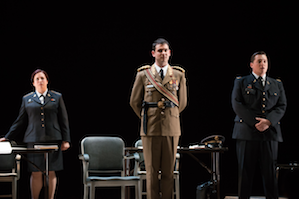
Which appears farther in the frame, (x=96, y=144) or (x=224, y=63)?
(x=224, y=63)

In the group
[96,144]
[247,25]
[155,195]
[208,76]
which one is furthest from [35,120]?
[247,25]

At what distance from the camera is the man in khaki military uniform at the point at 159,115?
9.48 ft

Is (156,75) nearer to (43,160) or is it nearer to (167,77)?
(167,77)

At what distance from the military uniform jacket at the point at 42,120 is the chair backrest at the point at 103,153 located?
0.90 feet

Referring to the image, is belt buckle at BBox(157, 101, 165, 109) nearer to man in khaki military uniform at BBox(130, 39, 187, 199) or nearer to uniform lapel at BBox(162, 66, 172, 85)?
man in khaki military uniform at BBox(130, 39, 187, 199)

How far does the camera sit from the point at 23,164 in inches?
193

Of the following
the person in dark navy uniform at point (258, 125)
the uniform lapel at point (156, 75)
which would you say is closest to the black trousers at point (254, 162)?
the person in dark navy uniform at point (258, 125)

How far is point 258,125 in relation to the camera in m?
3.34

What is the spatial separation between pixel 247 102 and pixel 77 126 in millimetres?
2473

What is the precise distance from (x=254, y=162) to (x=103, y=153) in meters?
1.60

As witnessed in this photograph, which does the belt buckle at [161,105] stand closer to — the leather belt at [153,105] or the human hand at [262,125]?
the leather belt at [153,105]

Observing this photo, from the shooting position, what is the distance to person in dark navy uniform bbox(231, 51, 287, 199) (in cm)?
333

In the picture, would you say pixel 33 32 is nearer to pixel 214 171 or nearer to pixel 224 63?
pixel 224 63

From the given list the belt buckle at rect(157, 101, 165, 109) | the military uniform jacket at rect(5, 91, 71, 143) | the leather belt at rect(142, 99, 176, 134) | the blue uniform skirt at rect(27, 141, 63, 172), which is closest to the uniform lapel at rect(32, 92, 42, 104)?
the military uniform jacket at rect(5, 91, 71, 143)
